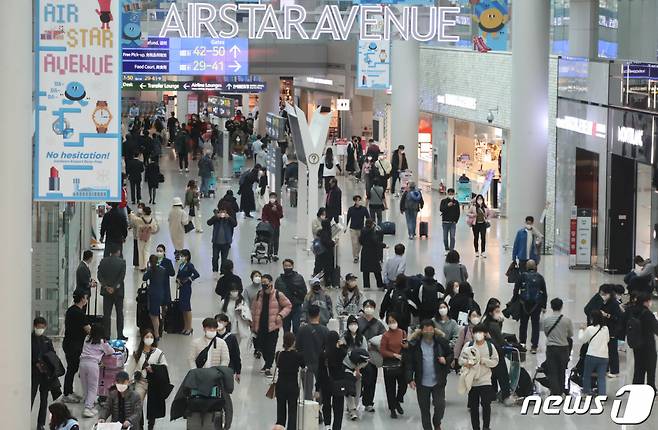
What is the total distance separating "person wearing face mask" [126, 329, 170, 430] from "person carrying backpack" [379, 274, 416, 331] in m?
4.24

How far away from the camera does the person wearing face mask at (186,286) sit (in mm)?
20875

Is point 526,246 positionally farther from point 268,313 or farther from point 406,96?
point 406,96

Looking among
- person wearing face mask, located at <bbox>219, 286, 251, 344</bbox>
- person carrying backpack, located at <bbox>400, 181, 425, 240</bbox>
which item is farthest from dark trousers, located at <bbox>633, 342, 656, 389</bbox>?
person carrying backpack, located at <bbox>400, 181, 425, 240</bbox>

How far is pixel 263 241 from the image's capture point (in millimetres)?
27719

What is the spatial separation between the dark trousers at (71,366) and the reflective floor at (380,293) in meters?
0.38

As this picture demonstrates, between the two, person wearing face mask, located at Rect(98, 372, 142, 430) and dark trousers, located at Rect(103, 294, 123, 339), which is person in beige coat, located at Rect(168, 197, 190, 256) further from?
person wearing face mask, located at Rect(98, 372, 142, 430)

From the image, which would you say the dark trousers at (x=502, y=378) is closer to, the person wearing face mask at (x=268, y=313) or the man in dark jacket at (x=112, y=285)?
the person wearing face mask at (x=268, y=313)

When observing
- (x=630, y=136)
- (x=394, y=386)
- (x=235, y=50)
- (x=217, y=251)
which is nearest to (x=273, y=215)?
(x=217, y=251)

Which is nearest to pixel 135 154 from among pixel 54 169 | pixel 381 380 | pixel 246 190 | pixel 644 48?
pixel 246 190

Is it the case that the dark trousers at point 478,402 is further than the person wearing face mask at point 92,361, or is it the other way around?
the person wearing face mask at point 92,361

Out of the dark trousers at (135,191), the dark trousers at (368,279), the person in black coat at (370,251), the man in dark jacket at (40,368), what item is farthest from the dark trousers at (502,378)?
the dark trousers at (135,191)

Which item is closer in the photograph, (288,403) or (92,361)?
(288,403)

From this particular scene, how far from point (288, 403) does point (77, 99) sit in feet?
13.0

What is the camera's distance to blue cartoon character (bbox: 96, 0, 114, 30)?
1398cm
